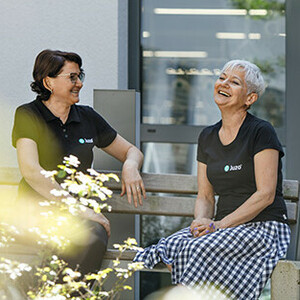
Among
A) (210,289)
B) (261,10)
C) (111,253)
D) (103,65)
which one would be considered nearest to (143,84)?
(103,65)

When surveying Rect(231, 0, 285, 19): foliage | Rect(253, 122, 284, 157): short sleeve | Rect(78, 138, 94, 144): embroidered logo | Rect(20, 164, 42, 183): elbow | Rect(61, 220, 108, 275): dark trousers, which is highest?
Rect(231, 0, 285, 19): foliage

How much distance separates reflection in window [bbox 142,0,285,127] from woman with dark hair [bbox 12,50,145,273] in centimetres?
145

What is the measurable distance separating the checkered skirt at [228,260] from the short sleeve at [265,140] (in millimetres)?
406

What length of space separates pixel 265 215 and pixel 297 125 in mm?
1821

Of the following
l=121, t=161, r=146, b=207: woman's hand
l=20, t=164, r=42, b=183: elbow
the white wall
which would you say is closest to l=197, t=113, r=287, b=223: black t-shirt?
l=121, t=161, r=146, b=207: woman's hand

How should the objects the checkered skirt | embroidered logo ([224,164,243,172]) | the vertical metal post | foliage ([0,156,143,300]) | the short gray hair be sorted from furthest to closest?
the vertical metal post → the short gray hair → embroidered logo ([224,164,243,172]) → the checkered skirt → foliage ([0,156,143,300])

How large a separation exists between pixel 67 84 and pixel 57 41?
5.30ft

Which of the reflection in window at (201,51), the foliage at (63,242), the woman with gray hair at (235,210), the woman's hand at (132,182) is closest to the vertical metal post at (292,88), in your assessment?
the reflection in window at (201,51)

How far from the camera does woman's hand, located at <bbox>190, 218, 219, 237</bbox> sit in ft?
13.5

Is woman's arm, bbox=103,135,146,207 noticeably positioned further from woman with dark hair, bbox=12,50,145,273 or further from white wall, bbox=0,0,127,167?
white wall, bbox=0,0,127,167

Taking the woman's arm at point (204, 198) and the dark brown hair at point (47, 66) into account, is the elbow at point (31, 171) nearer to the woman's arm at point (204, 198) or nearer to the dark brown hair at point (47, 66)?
the dark brown hair at point (47, 66)

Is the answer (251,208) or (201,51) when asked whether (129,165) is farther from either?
(201,51)

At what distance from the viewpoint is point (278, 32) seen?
5.87 metres

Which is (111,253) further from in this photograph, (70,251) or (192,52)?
(192,52)
